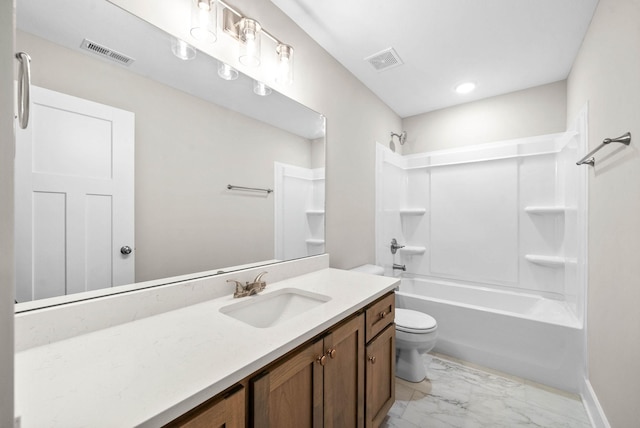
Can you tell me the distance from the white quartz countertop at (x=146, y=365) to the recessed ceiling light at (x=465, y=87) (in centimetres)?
260

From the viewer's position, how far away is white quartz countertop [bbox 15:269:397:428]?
0.52 metres

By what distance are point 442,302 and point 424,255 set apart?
948 mm

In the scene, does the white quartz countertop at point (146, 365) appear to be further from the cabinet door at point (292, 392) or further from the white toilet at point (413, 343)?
the white toilet at point (413, 343)

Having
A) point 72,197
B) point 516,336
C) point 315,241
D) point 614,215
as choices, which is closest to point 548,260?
point 516,336

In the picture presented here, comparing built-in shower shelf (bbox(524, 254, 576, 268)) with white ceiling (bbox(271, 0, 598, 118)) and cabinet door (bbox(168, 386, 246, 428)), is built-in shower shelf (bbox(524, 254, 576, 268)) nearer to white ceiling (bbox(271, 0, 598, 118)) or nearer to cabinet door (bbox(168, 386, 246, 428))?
white ceiling (bbox(271, 0, 598, 118))

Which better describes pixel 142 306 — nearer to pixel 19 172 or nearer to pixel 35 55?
pixel 19 172

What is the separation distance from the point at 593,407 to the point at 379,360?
1.42 metres

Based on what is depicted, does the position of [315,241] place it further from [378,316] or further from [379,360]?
[379,360]

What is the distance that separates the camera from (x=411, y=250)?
10.7ft

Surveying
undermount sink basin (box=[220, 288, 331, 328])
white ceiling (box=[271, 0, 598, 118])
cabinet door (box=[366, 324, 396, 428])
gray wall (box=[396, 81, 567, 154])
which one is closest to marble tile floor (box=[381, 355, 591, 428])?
cabinet door (box=[366, 324, 396, 428])

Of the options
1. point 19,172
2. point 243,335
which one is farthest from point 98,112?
point 243,335

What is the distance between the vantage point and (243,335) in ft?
2.81

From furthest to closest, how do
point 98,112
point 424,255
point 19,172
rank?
point 424,255 → point 98,112 → point 19,172

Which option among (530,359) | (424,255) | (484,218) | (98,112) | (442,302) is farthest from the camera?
(424,255)
